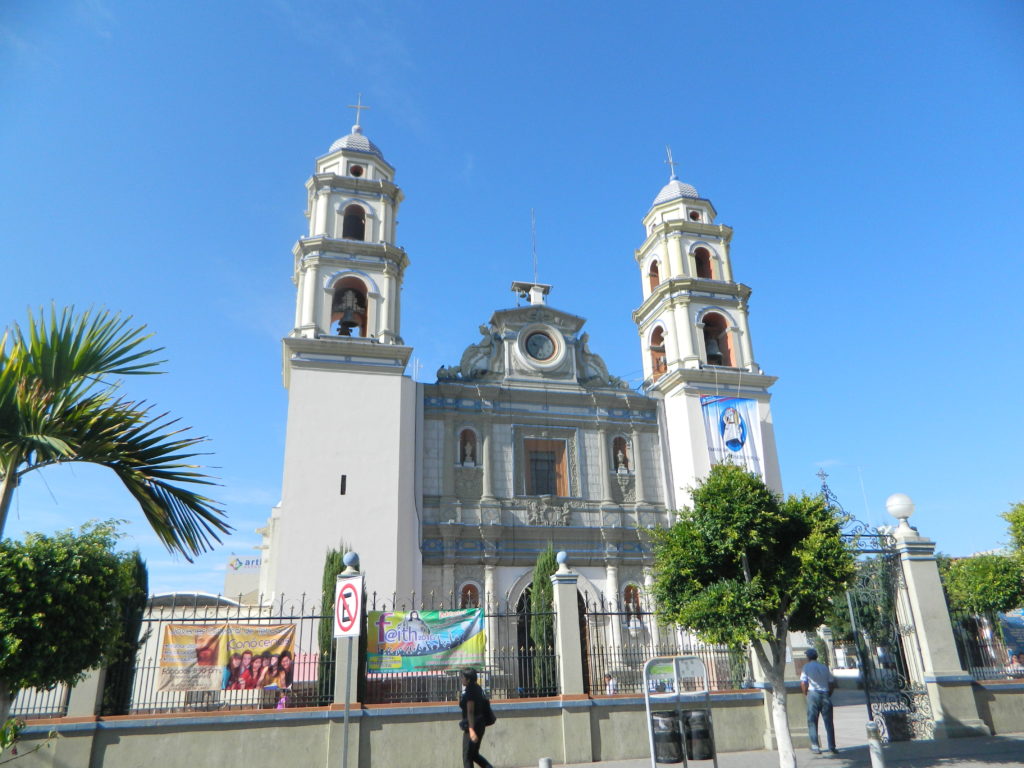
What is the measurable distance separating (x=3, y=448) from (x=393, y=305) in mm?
16507

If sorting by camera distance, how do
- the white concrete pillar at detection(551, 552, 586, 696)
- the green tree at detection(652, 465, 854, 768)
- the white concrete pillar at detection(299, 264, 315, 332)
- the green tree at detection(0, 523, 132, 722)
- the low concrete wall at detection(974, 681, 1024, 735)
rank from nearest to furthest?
the green tree at detection(0, 523, 132, 722) → the green tree at detection(652, 465, 854, 768) → the white concrete pillar at detection(551, 552, 586, 696) → the low concrete wall at detection(974, 681, 1024, 735) → the white concrete pillar at detection(299, 264, 315, 332)

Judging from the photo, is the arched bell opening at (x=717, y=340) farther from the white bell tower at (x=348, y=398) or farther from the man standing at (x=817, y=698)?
the man standing at (x=817, y=698)

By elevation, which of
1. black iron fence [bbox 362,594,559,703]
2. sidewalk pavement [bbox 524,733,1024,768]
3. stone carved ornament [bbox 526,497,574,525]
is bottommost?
sidewalk pavement [bbox 524,733,1024,768]

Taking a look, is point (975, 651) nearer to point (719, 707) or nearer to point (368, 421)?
point (719, 707)

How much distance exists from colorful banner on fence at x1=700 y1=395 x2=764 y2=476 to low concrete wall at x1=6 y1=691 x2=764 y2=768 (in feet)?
37.8

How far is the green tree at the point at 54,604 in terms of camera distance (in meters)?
6.55

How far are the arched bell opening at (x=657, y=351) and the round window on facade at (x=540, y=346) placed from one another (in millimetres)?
4099

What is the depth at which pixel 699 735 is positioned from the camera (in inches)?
341

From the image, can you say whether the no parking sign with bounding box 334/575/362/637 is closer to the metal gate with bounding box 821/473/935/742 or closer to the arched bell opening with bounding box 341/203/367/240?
the metal gate with bounding box 821/473/935/742

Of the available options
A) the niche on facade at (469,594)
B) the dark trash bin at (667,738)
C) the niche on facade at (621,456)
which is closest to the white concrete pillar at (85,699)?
the dark trash bin at (667,738)

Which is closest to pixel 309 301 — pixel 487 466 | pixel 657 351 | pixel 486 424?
pixel 486 424

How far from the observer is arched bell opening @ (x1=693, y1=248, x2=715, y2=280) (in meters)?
26.8

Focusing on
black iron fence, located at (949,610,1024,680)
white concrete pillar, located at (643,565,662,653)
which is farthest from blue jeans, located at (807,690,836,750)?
white concrete pillar, located at (643,565,662,653)

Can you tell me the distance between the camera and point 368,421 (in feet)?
67.3
